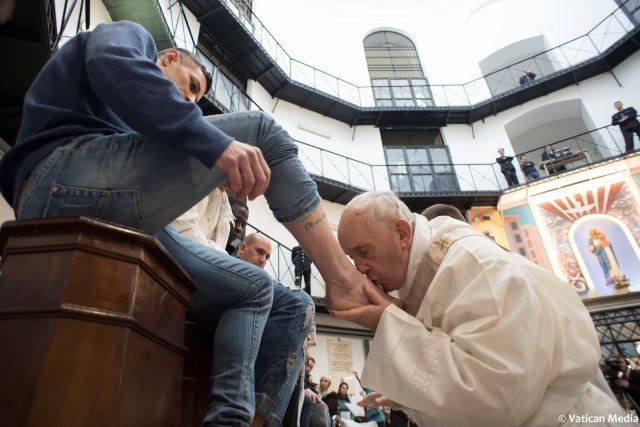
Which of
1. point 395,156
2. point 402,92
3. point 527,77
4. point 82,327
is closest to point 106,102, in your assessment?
point 82,327

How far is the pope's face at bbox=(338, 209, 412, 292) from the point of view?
5.28 feet

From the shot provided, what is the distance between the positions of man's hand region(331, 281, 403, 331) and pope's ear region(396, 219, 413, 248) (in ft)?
0.94

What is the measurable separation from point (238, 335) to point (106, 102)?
2.49 ft

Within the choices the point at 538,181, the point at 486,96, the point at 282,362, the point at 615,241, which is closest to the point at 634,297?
the point at 615,241

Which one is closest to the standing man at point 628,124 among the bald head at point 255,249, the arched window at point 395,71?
the arched window at point 395,71

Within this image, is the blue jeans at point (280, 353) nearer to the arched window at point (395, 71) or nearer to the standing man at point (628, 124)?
the standing man at point (628, 124)

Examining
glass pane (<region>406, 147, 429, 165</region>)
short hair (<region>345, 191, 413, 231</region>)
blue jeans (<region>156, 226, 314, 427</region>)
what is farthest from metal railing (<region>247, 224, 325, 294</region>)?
blue jeans (<region>156, 226, 314, 427</region>)

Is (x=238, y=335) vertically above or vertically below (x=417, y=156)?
below

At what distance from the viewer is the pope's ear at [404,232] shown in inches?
63.5

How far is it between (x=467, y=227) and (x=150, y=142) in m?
1.26

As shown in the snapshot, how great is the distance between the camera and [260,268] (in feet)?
4.11

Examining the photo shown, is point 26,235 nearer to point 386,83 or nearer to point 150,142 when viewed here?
point 150,142

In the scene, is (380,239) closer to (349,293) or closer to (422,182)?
(349,293)

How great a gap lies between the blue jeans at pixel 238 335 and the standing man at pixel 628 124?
12.1 m
